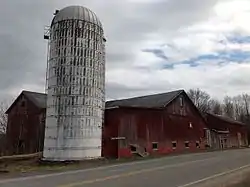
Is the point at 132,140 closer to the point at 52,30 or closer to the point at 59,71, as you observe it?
the point at 59,71

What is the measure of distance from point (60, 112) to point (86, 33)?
6.93 meters

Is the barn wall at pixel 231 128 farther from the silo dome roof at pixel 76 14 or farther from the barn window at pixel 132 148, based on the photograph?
the silo dome roof at pixel 76 14

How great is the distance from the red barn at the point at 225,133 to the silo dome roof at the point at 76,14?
2981cm

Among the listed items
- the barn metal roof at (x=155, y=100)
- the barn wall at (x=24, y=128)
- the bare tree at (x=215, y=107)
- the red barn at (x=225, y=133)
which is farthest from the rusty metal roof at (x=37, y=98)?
the bare tree at (x=215, y=107)

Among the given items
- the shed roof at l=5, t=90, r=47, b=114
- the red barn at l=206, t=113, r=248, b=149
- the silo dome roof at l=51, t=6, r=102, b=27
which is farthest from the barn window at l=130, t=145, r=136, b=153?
the red barn at l=206, t=113, r=248, b=149

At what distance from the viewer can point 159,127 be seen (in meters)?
37.2

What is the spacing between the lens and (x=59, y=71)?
87.7 ft

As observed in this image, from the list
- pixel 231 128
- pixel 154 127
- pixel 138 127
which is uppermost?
pixel 231 128

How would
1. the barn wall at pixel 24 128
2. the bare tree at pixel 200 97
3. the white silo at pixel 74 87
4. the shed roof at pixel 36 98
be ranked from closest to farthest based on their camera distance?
1. the white silo at pixel 74 87
2. the barn wall at pixel 24 128
3. the shed roof at pixel 36 98
4. the bare tree at pixel 200 97

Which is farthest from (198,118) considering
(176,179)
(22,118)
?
(176,179)

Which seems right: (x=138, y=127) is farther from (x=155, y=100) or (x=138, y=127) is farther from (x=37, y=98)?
(x=37, y=98)

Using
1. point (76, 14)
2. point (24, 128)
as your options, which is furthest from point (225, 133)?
point (76, 14)

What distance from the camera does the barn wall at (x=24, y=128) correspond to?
132ft

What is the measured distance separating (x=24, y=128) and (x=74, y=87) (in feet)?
66.2
